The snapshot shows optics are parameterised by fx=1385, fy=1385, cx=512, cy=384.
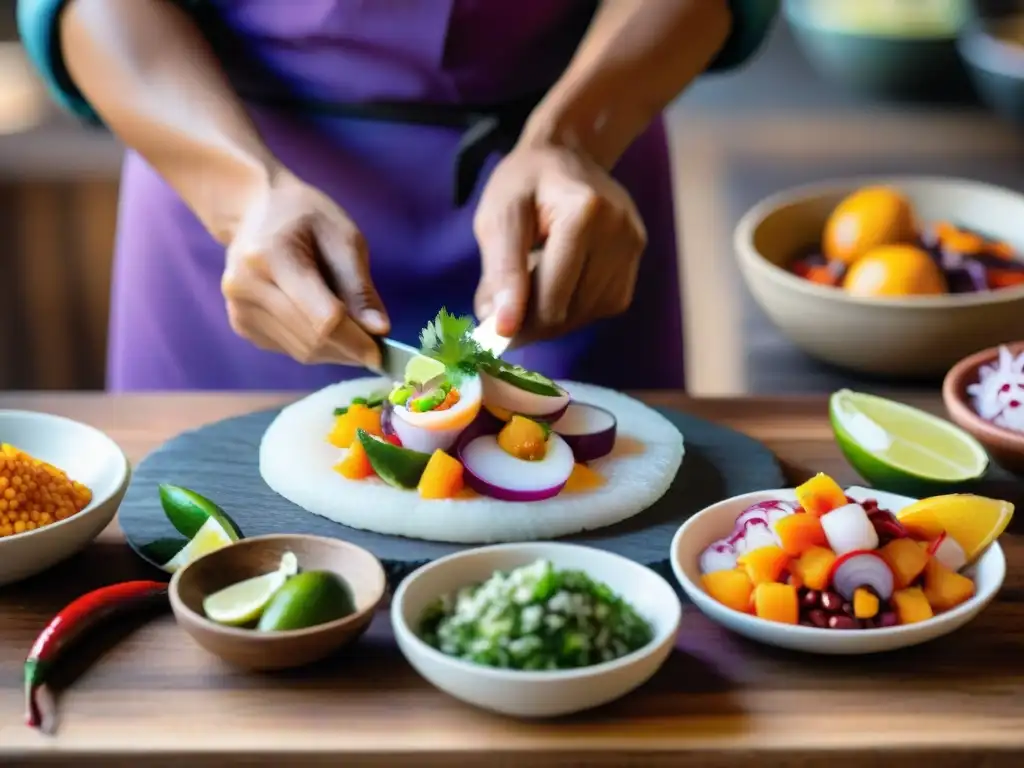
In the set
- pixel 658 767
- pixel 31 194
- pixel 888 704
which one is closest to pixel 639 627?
pixel 658 767

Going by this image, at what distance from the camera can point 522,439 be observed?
1.43 meters

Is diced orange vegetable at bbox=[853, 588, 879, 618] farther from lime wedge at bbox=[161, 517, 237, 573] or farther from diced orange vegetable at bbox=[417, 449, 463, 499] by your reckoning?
lime wedge at bbox=[161, 517, 237, 573]

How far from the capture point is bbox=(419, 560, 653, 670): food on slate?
1.07 m

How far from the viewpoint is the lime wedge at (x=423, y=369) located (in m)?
1.48

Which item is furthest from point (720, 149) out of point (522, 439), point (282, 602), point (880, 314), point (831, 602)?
point (282, 602)

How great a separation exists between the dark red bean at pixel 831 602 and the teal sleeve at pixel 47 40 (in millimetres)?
1251

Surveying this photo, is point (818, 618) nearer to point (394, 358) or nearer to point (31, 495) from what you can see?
point (394, 358)

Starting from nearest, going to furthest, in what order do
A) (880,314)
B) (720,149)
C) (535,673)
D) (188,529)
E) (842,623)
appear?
(535,673)
(842,623)
(188,529)
(880,314)
(720,149)

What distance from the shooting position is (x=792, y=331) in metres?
1.94

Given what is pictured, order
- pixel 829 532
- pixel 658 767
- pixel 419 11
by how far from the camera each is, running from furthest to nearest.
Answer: pixel 419 11 < pixel 829 532 < pixel 658 767

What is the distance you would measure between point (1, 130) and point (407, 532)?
2.23 meters

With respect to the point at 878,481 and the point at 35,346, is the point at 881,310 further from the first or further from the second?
the point at 35,346

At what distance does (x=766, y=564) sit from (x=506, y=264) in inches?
21.3

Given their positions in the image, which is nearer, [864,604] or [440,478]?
[864,604]
